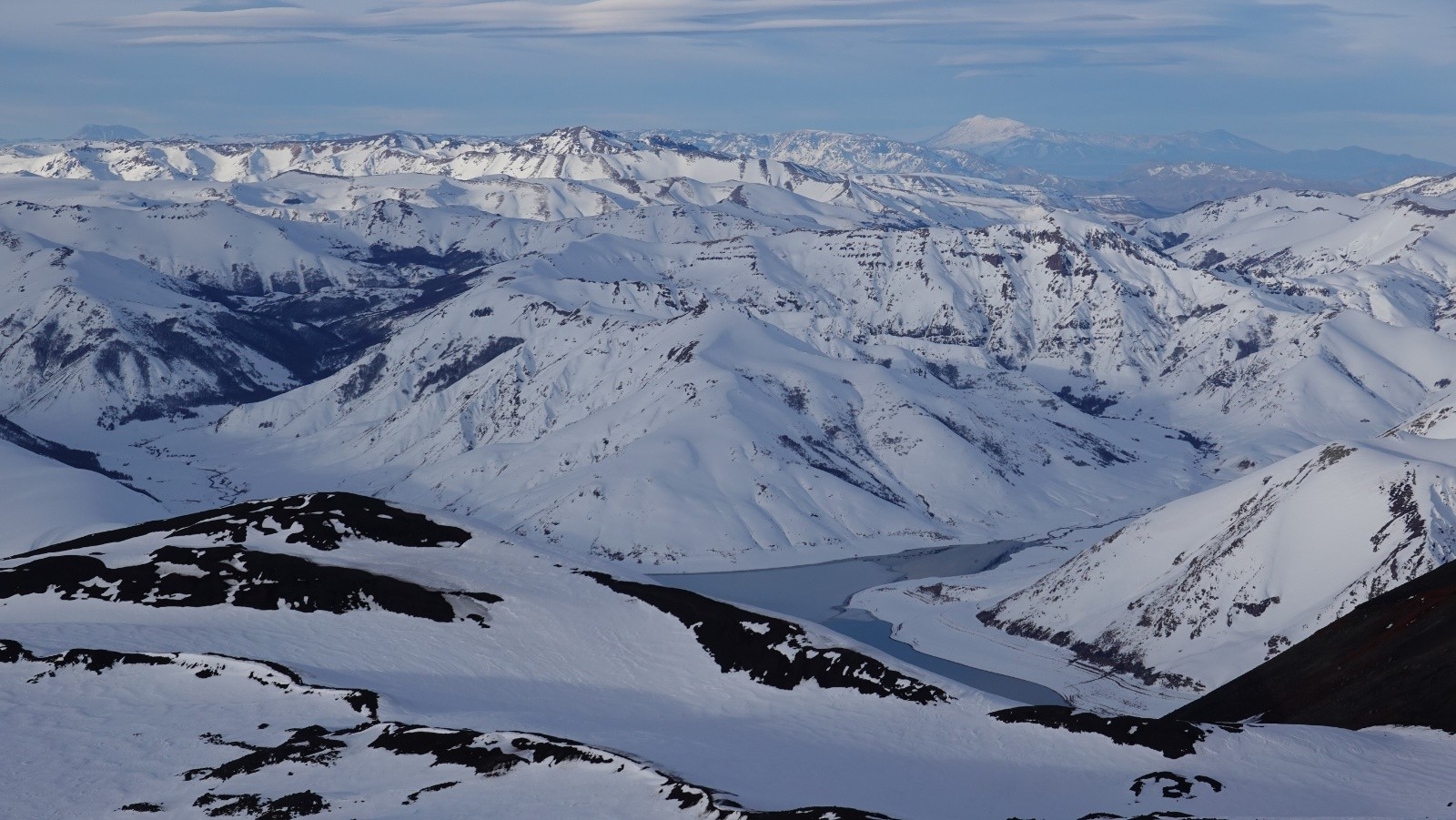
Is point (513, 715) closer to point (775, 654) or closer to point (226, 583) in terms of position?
point (775, 654)

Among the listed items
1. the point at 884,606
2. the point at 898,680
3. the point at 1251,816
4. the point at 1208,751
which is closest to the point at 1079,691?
the point at 884,606

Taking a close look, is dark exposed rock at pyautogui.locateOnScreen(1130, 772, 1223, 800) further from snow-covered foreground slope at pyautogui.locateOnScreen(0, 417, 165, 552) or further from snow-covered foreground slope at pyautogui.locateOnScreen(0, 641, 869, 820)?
snow-covered foreground slope at pyautogui.locateOnScreen(0, 417, 165, 552)

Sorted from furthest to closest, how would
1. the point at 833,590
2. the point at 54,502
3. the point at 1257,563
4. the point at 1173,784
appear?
the point at 833,590 → the point at 54,502 → the point at 1257,563 → the point at 1173,784

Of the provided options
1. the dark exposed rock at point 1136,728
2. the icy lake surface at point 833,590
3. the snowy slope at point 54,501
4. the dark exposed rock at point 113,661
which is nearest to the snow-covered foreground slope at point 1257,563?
the icy lake surface at point 833,590

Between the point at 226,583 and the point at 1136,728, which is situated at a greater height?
the point at 1136,728

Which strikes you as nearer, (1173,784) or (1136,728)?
(1173,784)

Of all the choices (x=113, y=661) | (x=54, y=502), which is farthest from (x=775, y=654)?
(x=54, y=502)

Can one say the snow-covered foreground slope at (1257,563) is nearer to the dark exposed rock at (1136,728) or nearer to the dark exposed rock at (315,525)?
the dark exposed rock at (1136,728)

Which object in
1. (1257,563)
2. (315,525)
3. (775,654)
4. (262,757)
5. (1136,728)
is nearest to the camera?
(262,757)
